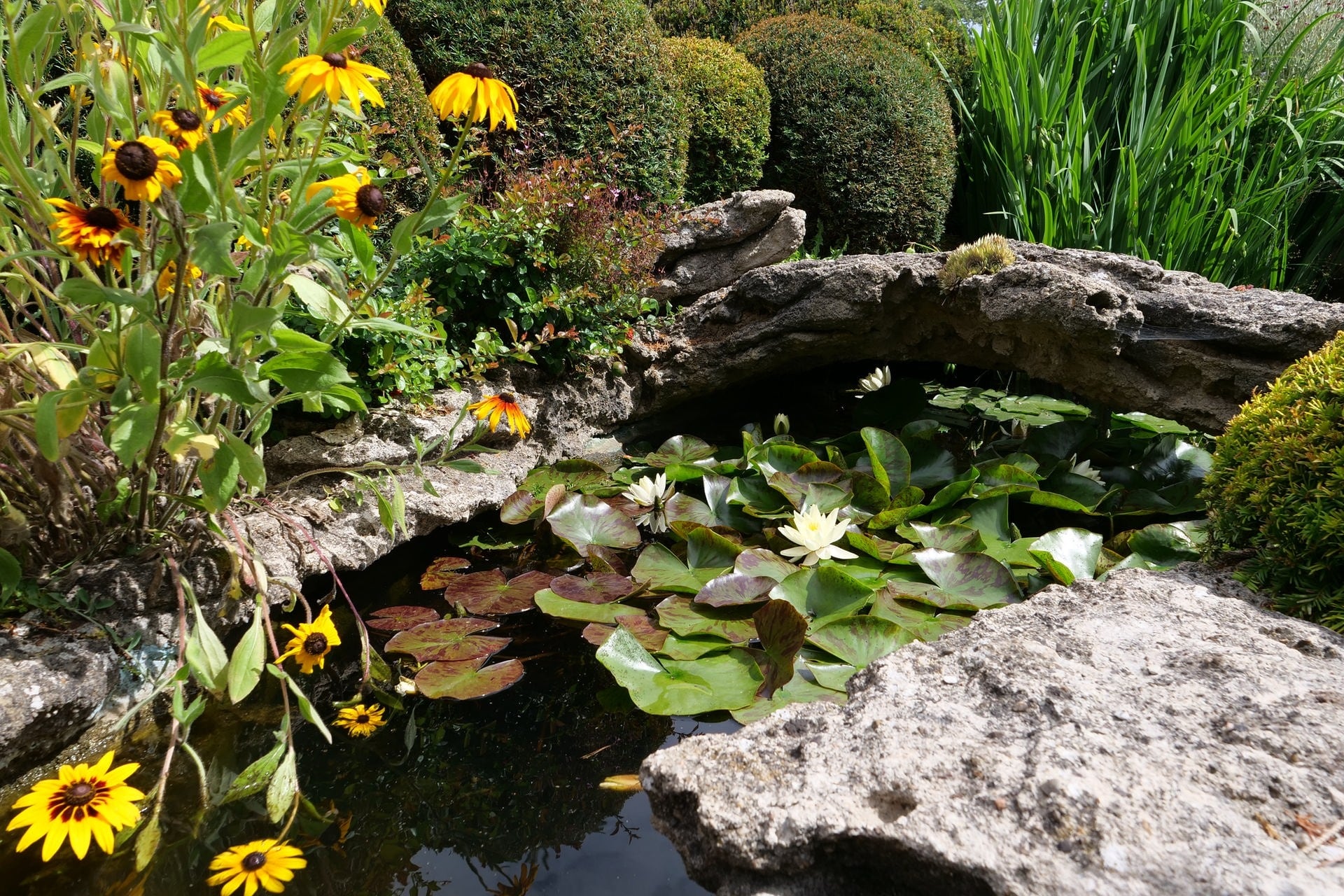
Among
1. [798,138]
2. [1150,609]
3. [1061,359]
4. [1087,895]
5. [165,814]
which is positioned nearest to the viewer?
[1087,895]

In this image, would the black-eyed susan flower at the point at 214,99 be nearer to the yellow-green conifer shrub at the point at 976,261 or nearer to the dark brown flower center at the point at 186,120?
the dark brown flower center at the point at 186,120

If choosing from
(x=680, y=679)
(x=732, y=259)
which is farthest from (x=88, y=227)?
(x=732, y=259)

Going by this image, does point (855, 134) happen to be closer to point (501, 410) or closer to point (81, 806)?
point (501, 410)

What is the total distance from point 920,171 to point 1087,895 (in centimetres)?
493

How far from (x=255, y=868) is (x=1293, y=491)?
92.6 inches

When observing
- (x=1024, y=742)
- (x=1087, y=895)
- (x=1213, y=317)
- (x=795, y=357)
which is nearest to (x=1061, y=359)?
(x=1213, y=317)

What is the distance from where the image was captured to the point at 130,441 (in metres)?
1.46

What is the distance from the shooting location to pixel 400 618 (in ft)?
7.98

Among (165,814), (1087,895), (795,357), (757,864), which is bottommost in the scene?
(795,357)

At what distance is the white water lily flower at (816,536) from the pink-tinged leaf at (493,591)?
0.80 metres

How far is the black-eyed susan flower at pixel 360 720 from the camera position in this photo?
1.96 m

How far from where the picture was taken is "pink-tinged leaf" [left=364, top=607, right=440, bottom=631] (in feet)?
7.86

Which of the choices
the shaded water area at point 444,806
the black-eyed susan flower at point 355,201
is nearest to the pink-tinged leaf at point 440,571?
the shaded water area at point 444,806

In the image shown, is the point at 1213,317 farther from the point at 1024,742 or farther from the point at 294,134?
the point at 294,134
